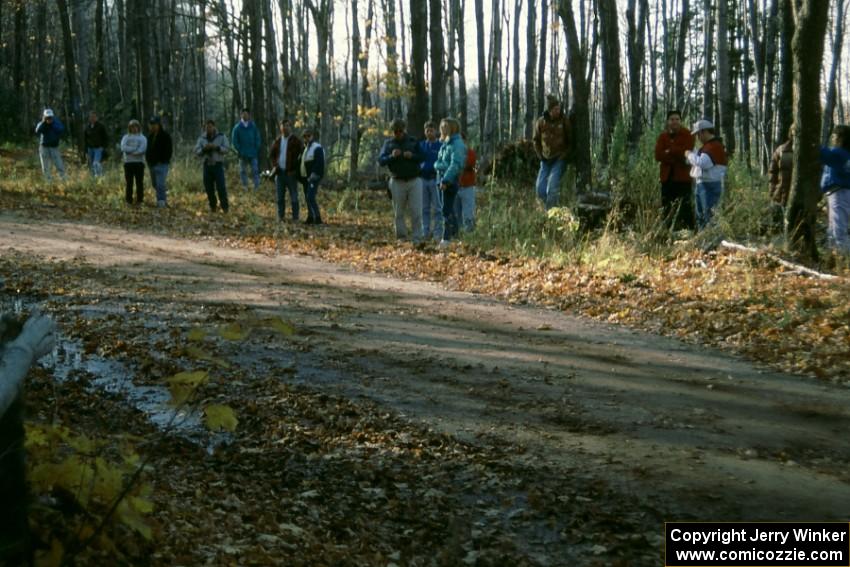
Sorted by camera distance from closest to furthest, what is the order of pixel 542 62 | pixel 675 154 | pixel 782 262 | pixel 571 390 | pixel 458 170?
pixel 571 390 → pixel 782 262 → pixel 675 154 → pixel 458 170 → pixel 542 62

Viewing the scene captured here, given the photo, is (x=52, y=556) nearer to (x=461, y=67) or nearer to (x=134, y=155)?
(x=134, y=155)

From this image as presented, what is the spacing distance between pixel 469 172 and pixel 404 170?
1153 millimetres

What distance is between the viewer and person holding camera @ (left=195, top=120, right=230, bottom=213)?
18.2 meters

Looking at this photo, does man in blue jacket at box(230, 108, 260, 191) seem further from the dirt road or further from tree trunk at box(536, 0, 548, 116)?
tree trunk at box(536, 0, 548, 116)

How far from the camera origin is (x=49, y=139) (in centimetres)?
2141

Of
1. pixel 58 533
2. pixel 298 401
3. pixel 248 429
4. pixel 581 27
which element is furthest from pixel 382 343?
pixel 581 27

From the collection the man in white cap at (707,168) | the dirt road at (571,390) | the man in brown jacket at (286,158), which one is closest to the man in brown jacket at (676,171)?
the man in white cap at (707,168)

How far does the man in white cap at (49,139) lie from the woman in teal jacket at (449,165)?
1122 centimetres

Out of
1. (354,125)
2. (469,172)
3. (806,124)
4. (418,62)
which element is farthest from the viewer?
(354,125)

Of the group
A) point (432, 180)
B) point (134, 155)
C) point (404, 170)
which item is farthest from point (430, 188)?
point (134, 155)

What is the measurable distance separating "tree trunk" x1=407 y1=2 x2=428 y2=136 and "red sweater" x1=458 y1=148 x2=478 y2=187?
3.95 meters

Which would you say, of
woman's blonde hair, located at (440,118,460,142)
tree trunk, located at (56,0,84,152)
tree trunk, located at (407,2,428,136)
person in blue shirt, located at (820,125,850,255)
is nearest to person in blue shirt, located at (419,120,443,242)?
woman's blonde hair, located at (440,118,460,142)

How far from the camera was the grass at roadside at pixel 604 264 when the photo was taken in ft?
27.7

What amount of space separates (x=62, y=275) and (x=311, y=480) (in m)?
7.07
